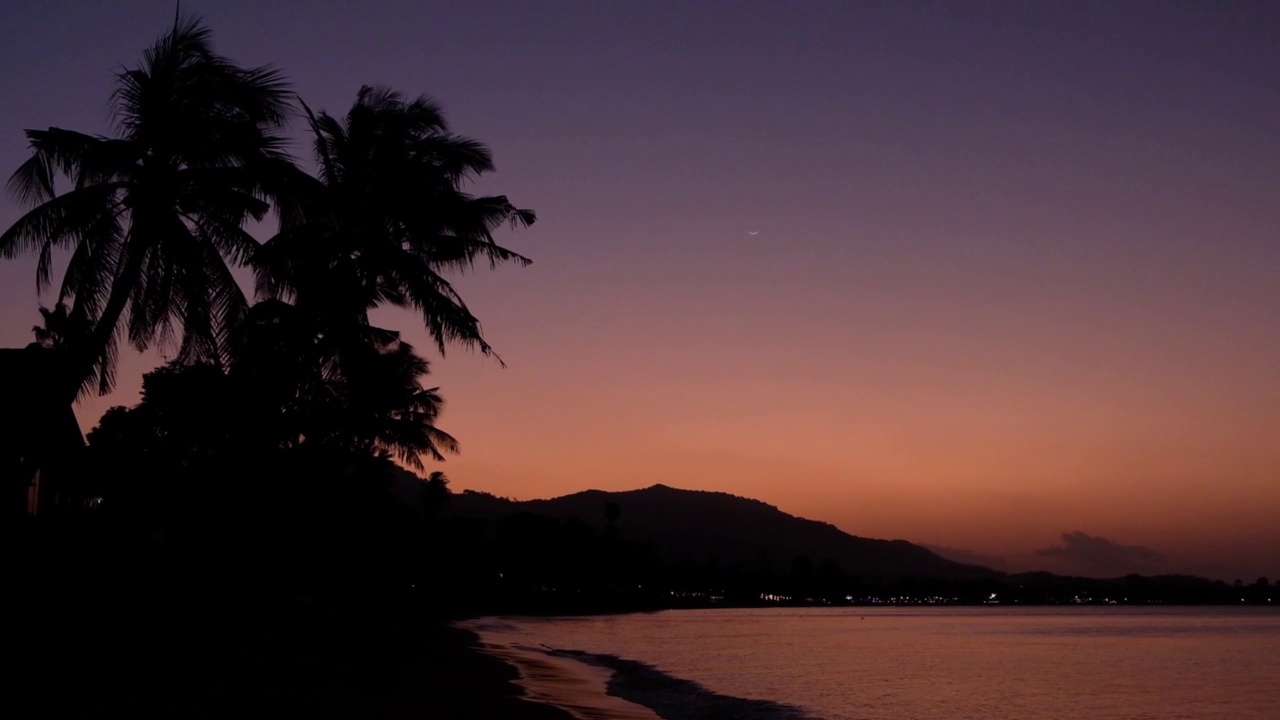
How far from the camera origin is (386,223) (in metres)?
22.0

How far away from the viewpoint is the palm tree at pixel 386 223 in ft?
67.2

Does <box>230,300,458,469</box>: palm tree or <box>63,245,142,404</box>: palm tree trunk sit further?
<box>230,300,458,469</box>: palm tree

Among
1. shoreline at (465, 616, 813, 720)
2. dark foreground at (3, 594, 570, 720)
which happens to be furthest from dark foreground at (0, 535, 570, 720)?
shoreline at (465, 616, 813, 720)

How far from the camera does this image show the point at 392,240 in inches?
865

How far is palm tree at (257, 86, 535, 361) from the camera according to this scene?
807 inches

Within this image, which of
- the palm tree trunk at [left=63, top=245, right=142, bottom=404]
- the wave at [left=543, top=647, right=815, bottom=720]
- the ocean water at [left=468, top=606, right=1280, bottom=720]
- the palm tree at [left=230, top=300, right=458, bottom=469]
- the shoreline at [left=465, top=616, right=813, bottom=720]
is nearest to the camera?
the palm tree trunk at [left=63, top=245, right=142, bottom=404]

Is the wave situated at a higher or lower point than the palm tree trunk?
lower

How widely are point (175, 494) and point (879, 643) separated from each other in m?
40.2

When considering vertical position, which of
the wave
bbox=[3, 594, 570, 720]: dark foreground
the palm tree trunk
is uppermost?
the palm tree trunk

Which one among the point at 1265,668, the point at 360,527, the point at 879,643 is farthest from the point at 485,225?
the point at 879,643

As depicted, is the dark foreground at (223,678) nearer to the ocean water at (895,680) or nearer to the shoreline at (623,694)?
the shoreline at (623,694)

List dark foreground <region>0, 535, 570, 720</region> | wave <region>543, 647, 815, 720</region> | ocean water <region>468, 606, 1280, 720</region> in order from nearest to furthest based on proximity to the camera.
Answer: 1. dark foreground <region>0, 535, 570, 720</region>
2. wave <region>543, 647, 815, 720</region>
3. ocean water <region>468, 606, 1280, 720</region>

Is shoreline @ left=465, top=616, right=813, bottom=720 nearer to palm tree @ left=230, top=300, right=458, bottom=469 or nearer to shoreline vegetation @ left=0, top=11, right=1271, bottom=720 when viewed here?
shoreline vegetation @ left=0, top=11, right=1271, bottom=720

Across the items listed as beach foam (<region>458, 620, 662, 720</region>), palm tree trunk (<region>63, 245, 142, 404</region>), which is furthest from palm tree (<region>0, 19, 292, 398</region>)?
beach foam (<region>458, 620, 662, 720</region>)
